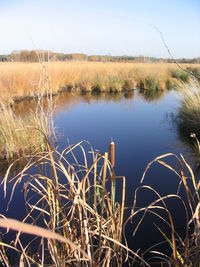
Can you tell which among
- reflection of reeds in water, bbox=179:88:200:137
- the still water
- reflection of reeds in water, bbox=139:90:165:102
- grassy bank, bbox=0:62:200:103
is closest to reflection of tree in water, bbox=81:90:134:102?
the still water

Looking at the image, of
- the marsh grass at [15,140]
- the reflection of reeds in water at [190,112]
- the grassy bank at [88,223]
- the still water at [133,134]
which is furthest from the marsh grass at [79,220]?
the reflection of reeds in water at [190,112]

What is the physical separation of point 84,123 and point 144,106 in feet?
6.71

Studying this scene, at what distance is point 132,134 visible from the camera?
379 cm

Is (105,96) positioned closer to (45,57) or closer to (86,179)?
(45,57)

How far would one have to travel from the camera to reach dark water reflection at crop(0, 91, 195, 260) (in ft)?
6.88

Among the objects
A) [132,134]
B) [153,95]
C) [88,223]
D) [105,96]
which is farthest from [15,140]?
[153,95]

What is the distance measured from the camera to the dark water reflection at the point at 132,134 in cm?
210

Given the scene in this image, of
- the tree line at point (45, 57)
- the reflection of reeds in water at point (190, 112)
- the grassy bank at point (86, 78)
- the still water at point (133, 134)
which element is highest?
the tree line at point (45, 57)

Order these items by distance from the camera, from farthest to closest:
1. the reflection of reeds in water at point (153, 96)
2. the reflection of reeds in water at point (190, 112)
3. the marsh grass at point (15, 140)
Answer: the reflection of reeds in water at point (153, 96) → the reflection of reeds in water at point (190, 112) → the marsh grass at point (15, 140)

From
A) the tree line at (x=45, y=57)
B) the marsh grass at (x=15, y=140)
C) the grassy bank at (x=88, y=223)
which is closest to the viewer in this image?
the grassy bank at (x=88, y=223)

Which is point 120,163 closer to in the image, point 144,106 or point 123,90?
point 144,106

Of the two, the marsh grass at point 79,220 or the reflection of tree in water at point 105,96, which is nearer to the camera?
the marsh grass at point 79,220

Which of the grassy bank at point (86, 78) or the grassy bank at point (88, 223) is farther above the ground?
the grassy bank at point (86, 78)

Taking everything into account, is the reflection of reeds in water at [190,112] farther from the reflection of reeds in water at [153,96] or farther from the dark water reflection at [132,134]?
the reflection of reeds in water at [153,96]
